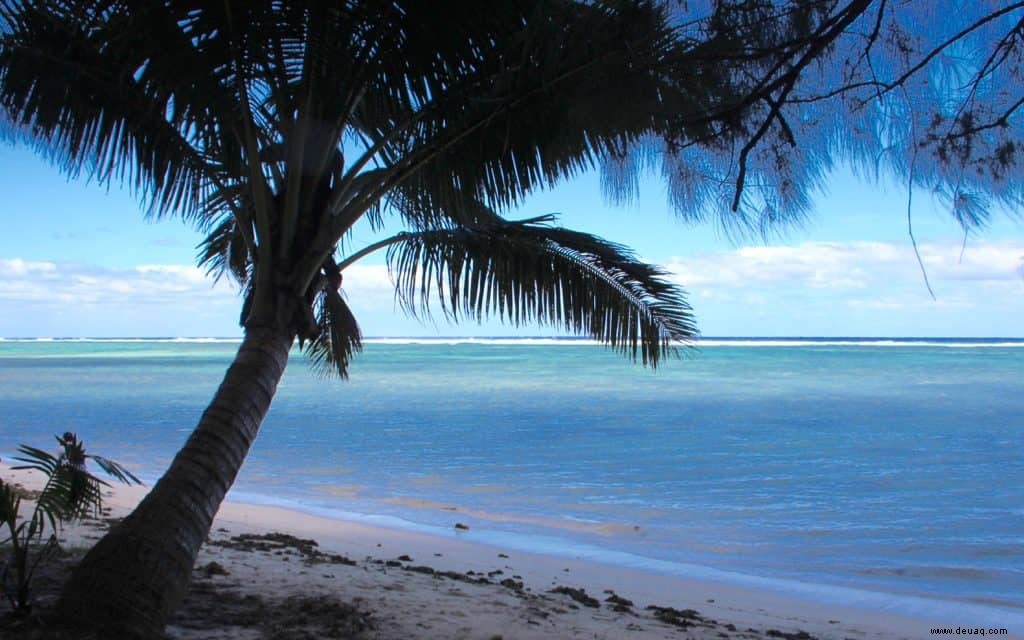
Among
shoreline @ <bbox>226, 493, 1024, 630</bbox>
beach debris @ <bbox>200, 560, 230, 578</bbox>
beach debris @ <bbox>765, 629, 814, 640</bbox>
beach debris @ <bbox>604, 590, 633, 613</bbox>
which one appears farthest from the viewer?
shoreline @ <bbox>226, 493, 1024, 630</bbox>

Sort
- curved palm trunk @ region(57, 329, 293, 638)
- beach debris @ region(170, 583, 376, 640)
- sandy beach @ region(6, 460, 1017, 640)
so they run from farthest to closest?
sandy beach @ region(6, 460, 1017, 640) → beach debris @ region(170, 583, 376, 640) → curved palm trunk @ region(57, 329, 293, 638)

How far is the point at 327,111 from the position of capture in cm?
429

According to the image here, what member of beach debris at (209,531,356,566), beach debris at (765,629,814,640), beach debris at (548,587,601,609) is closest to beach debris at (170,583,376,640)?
beach debris at (209,531,356,566)

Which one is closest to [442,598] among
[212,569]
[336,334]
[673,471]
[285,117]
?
[212,569]

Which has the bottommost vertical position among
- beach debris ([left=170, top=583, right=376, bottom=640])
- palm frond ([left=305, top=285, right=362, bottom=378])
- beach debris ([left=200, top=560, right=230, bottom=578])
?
beach debris ([left=200, top=560, right=230, bottom=578])

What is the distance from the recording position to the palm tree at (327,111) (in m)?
3.25

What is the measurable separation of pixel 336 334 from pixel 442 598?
3562mm

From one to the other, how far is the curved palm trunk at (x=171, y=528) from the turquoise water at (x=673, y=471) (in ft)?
10.0

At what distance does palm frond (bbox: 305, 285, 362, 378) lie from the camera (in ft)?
25.5

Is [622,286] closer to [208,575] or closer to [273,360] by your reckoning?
[273,360]

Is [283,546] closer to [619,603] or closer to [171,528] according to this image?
[619,603]

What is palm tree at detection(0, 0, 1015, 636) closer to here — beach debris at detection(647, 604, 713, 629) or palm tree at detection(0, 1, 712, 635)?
palm tree at detection(0, 1, 712, 635)

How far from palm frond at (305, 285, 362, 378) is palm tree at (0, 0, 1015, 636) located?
272 centimetres

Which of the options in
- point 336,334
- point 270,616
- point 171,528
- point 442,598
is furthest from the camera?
point 336,334
